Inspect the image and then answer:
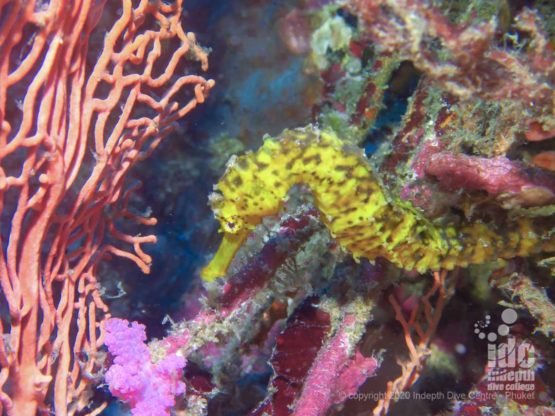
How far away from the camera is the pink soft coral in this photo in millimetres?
2799

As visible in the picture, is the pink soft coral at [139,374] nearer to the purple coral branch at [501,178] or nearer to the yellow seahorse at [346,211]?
the yellow seahorse at [346,211]

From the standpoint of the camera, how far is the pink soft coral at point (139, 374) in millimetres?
2799

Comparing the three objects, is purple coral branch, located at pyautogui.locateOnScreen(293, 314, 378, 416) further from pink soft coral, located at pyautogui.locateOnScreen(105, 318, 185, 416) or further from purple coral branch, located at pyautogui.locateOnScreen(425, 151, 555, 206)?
purple coral branch, located at pyautogui.locateOnScreen(425, 151, 555, 206)

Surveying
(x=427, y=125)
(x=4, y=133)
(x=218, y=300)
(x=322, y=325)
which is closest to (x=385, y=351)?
(x=322, y=325)

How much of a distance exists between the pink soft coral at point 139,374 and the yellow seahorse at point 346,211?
613 millimetres

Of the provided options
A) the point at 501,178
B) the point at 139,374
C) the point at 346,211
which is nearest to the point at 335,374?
the point at 346,211

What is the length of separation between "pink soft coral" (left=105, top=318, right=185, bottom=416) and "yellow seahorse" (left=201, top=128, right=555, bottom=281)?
2.01ft

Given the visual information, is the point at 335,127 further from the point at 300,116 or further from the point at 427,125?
the point at 427,125

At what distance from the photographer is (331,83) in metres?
4.63

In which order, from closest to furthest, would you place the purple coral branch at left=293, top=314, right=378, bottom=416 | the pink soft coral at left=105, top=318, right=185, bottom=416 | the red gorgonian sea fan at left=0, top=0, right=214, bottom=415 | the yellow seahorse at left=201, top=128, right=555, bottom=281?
the red gorgonian sea fan at left=0, top=0, right=214, bottom=415 → the yellow seahorse at left=201, top=128, right=555, bottom=281 → the pink soft coral at left=105, top=318, right=185, bottom=416 → the purple coral branch at left=293, top=314, right=378, bottom=416

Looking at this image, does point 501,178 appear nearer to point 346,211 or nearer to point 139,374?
point 346,211

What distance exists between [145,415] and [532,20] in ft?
9.38

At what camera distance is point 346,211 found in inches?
107

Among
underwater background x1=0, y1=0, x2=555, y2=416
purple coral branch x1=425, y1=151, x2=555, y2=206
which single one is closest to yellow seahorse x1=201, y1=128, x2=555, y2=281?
underwater background x1=0, y1=0, x2=555, y2=416
